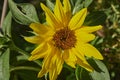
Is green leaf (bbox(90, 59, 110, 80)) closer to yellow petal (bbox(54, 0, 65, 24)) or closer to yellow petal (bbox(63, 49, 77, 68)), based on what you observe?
yellow petal (bbox(63, 49, 77, 68))

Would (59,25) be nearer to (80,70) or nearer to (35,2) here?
(80,70)

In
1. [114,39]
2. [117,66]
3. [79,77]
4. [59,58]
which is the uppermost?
[59,58]

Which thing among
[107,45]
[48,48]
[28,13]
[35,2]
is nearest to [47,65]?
[48,48]

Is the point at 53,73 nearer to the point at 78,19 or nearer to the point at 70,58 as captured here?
the point at 70,58

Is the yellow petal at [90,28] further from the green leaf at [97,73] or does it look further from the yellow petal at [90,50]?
the green leaf at [97,73]

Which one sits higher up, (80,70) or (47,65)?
(47,65)

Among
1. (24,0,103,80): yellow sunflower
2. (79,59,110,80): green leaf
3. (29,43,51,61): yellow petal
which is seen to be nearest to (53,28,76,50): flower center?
(24,0,103,80): yellow sunflower

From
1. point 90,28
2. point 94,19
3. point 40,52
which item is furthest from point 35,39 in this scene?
point 94,19
